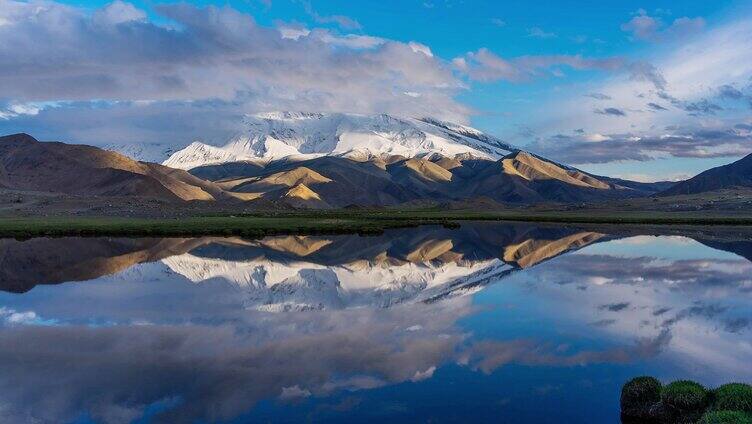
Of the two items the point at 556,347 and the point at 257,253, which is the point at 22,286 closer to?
the point at 257,253

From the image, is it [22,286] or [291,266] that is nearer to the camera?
[22,286]

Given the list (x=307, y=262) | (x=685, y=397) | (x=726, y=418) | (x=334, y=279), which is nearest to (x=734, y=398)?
(x=685, y=397)

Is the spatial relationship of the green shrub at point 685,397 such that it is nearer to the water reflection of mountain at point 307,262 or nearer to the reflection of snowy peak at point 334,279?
the reflection of snowy peak at point 334,279

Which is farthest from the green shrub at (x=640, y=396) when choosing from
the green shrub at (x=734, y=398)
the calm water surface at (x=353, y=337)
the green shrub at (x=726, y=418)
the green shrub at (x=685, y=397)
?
the green shrub at (x=726, y=418)

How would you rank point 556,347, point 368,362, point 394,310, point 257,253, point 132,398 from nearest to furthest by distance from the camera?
point 132,398
point 368,362
point 556,347
point 394,310
point 257,253

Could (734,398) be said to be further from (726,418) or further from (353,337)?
(353,337)

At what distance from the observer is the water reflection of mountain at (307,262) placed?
34156 millimetres

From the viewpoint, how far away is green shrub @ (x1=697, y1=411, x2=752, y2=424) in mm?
11562

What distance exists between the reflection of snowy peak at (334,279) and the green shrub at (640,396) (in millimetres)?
15288

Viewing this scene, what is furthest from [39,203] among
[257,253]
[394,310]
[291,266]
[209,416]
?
[209,416]

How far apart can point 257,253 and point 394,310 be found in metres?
28.9

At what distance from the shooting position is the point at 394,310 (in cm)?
2784

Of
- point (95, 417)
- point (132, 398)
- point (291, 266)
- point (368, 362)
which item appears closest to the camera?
point (95, 417)

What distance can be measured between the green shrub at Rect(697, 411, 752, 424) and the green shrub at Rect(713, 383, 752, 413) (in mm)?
726
